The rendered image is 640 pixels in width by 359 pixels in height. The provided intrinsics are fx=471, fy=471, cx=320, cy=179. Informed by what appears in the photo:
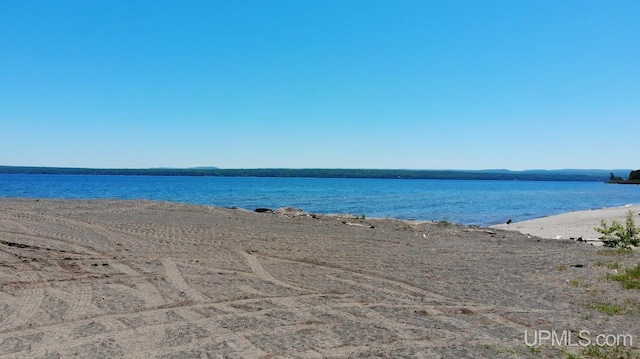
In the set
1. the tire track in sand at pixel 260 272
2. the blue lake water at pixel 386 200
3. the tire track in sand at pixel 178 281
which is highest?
the tire track in sand at pixel 178 281

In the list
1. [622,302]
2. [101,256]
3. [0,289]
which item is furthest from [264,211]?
[622,302]

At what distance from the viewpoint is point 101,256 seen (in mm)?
11852

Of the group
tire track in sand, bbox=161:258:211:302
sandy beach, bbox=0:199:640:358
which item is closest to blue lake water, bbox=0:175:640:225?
sandy beach, bbox=0:199:640:358

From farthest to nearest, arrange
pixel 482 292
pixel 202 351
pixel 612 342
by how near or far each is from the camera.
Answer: pixel 482 292
pixel 612 342
pixel 202 351

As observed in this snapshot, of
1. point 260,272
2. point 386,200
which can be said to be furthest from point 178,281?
point 386,200

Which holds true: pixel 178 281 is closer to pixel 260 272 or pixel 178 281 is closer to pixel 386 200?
pixel 260 272

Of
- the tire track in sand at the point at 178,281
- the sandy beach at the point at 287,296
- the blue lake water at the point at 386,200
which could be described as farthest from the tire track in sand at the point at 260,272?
the blue lake water at the point at 386,200

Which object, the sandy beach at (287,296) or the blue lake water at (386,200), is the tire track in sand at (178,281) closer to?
the sandy beach at (287,296)

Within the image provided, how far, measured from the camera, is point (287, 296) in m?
8.73

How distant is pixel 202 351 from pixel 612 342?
5493 millimetres

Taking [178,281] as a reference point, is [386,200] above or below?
below

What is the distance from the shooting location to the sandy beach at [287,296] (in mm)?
6234

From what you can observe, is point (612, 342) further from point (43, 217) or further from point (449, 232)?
point (43, 217)

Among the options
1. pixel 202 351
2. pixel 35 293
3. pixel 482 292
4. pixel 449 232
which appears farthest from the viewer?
pixel 449 232
